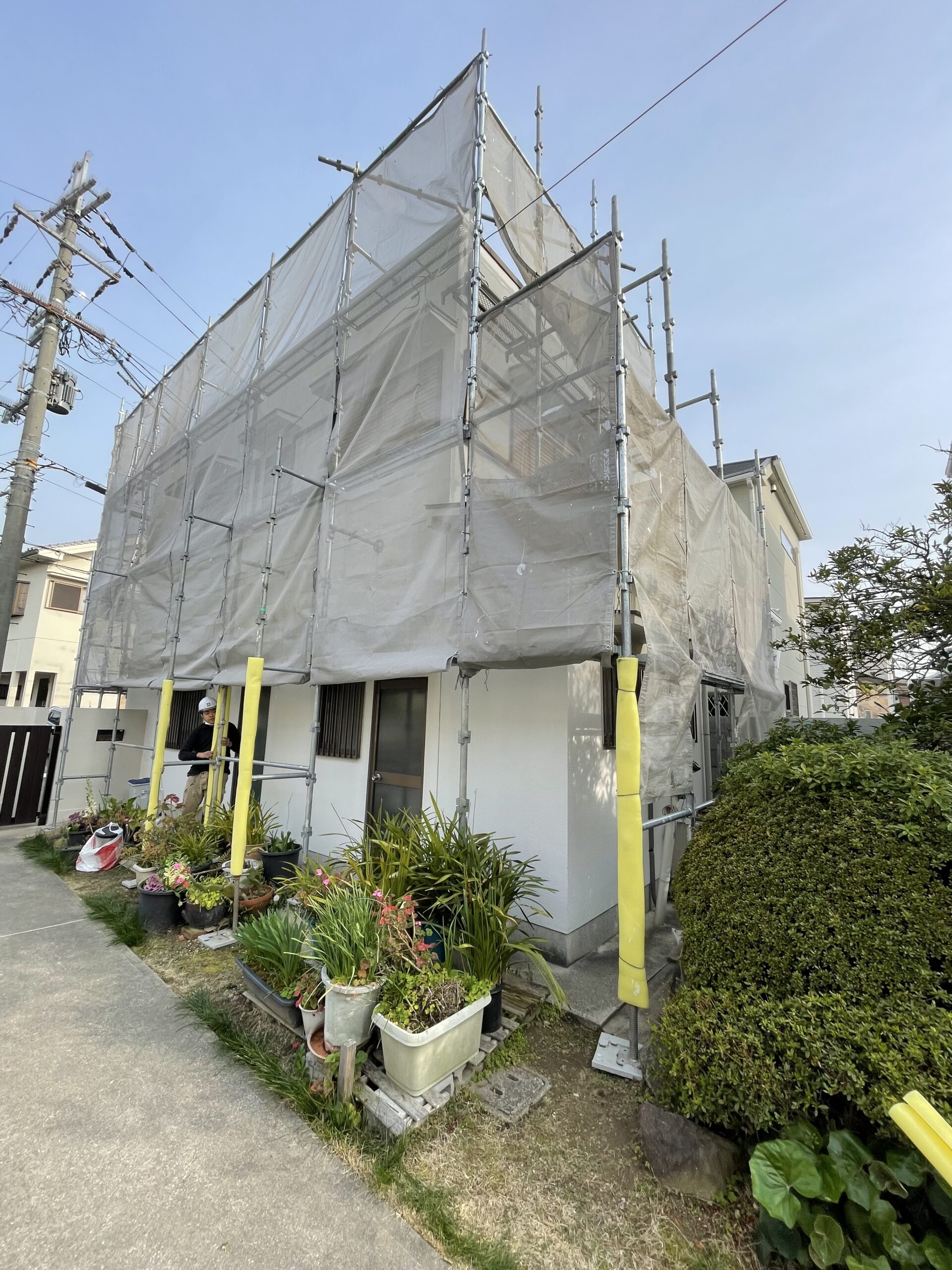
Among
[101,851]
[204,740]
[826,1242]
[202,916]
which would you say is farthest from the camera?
[101,851]

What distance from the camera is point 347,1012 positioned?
7.97 ft

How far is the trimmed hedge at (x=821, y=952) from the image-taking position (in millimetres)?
1792

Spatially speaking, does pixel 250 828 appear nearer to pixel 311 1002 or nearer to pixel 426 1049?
pixel 311 1002

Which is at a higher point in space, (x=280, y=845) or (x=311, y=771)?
(x=311, y=771)

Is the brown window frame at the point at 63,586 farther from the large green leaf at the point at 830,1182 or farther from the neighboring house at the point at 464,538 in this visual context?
the large green leaf at the point at 830,1182

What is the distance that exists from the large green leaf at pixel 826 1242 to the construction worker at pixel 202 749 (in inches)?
222

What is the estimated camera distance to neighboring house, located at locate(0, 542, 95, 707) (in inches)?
594

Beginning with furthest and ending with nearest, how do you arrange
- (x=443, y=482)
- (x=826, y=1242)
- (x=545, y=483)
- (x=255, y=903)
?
(x=255, y=903)
(x=443, y=482)
(x=545, y=483)
(x=826, y=1242)

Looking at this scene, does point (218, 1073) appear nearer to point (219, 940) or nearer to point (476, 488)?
point (219, 940)

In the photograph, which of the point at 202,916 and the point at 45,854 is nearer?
the point at 202,916

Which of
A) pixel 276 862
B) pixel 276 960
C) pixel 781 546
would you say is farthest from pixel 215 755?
pixel 781 546

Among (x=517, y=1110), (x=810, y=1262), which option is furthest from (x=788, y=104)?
(x=517, y=1110)

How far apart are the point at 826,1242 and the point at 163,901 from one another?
4635 mm

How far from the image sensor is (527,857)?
12.7 feet
